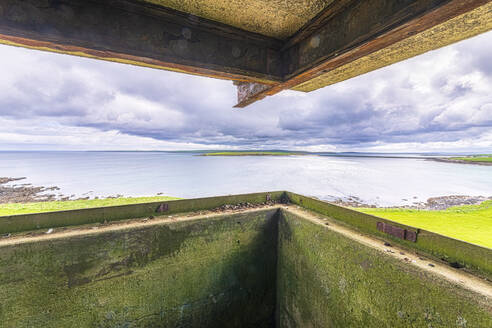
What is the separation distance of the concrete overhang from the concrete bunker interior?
152 cm

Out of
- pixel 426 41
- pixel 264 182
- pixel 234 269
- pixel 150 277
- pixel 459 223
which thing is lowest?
pixel 264 182

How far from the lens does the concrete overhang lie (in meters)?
1.13

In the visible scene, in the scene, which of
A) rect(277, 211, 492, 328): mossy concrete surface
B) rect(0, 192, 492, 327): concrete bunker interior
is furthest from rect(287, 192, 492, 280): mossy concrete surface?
rect(277, 211, 492, 328): mossy concrete surface

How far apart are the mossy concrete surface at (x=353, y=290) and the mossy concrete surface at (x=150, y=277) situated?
37 cm

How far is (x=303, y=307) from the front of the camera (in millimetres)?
2320

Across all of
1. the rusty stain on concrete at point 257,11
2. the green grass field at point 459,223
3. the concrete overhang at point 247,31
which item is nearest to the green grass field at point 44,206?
the concrete overhang at point 247,31

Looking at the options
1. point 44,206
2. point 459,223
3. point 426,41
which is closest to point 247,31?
point 426,41

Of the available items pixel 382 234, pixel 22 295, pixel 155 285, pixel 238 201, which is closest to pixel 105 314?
pixel 155 285

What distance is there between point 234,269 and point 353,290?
1.44m

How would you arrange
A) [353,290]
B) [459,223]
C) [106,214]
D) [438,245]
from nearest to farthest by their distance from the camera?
[438,245]
[353,290]
[106,214]
[459,223]

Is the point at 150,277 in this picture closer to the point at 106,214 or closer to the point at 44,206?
the point at 106,214

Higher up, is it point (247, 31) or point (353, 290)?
point (247, 31)

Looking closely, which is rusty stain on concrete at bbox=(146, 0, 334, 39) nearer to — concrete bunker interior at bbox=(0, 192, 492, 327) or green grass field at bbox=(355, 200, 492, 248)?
concrete bunker interior at bbox=(0, 192, 492, 327)

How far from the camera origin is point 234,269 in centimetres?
262
